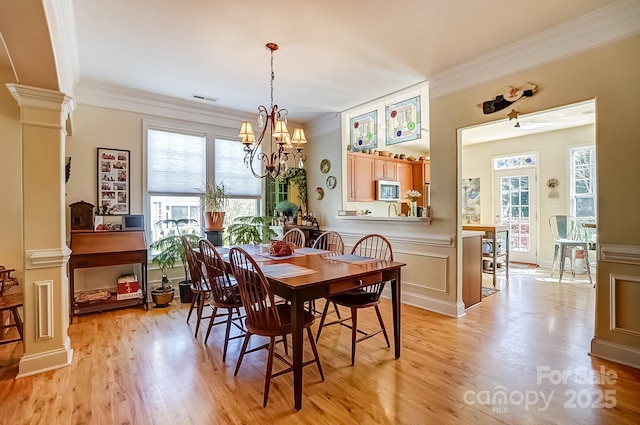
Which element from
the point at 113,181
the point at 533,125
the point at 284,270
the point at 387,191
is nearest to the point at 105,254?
the point at 113,181

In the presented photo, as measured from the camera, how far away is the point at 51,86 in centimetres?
240

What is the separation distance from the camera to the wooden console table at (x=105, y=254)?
352 centimetres

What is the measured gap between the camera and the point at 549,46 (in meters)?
2.81

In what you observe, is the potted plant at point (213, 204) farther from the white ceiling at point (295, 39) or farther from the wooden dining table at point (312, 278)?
the wooden dining table at point (312, 278)

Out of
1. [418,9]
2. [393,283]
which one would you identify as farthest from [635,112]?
[393,283]

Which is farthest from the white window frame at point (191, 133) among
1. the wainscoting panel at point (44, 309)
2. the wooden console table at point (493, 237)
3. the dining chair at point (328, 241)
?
the wooden console table at point (493, 237)

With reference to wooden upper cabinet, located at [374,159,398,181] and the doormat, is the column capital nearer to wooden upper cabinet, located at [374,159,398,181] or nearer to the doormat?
wooden upper cabinet, located at [374,159,398,181]

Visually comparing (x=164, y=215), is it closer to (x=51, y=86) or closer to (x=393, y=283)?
(x=51, y=86)

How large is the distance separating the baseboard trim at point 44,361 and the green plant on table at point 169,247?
60.6 inches

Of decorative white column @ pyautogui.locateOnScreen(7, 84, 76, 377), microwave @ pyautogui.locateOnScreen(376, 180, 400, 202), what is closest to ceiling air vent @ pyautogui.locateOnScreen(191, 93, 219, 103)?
decorative white column @ pyautogui.locateOnScreen(7, 84, 76, 377)

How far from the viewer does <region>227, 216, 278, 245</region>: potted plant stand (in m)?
4.59

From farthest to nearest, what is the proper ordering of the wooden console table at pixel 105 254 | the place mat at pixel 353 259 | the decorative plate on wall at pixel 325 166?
the decorative plate on wall at pixel 325 166 < the wooden console table at pixel 105 254 < the place mat at pixel 353 259

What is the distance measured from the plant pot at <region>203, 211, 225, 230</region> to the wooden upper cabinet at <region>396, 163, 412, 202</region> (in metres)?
3.84

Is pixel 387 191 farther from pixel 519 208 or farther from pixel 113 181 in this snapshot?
pixel 113 181
